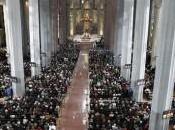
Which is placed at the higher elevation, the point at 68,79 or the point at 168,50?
the point at 168,50

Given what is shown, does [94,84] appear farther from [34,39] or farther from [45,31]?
[45,31]

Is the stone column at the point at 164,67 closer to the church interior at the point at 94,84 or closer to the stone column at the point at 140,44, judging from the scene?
the church interior at the point at 94,84

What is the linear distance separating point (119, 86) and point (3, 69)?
488 inches

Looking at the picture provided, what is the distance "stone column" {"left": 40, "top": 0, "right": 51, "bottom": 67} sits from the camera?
36.5 meters

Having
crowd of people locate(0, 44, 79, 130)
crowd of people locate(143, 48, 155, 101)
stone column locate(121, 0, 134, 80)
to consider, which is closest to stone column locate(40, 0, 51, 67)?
crowd of people locate(0, 44, 79, 130)

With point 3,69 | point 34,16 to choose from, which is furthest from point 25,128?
point 34,16

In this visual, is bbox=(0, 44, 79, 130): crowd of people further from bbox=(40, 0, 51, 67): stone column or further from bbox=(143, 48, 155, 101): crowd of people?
bbox=(143, 48, 155, 101): crowd of people

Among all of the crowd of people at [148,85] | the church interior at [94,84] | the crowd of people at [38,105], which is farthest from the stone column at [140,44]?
the crowd of people at [38,105]

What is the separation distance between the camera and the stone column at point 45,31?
36.5 metres

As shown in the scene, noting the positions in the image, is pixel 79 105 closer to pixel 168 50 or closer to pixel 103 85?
pixel 103 85

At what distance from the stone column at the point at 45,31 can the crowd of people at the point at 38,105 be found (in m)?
6.40

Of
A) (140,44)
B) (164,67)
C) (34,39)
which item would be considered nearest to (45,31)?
(34,39)

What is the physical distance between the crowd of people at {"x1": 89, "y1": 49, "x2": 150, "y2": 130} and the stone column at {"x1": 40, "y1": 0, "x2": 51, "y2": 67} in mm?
8457

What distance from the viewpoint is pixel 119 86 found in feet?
83.9
